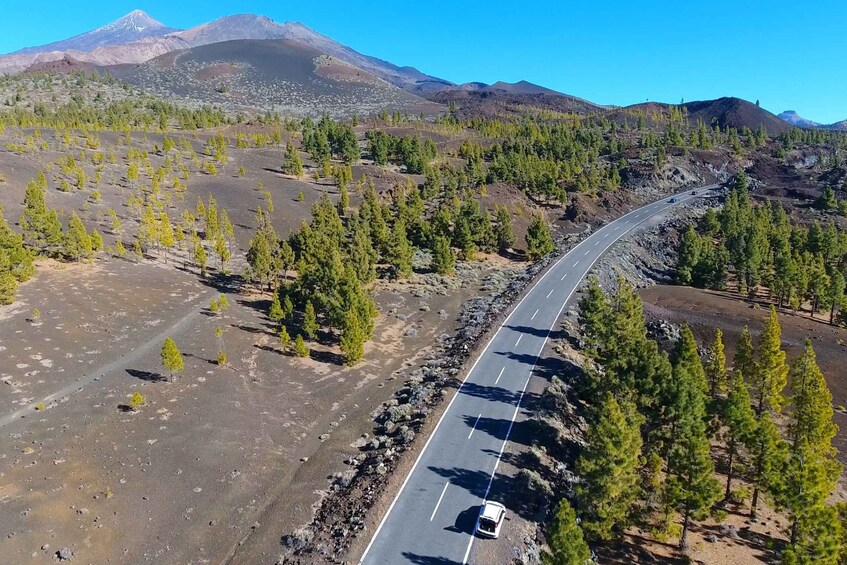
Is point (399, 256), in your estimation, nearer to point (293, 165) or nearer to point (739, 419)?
point (739, 419)

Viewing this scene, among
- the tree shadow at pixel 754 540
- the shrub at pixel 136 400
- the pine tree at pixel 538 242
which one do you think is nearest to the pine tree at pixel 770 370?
the tree shadow at pixel 754 540

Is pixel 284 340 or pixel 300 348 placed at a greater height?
pixel 284 340

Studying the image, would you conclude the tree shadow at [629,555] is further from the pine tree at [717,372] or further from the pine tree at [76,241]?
the pine tree at [76,241]

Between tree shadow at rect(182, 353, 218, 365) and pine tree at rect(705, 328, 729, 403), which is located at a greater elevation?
pine tree at rect(705, 328, 729, 403)

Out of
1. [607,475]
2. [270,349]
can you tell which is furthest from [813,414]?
[270,349]

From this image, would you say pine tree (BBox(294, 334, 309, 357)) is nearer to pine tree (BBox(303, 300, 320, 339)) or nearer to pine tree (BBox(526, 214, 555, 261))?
pine tree (BBox(303, 300, 320, 339))

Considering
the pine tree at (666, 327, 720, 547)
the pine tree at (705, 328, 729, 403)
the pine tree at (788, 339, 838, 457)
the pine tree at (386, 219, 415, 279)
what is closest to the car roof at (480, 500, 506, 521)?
the pine tree at (666, 327, 720, 547)
